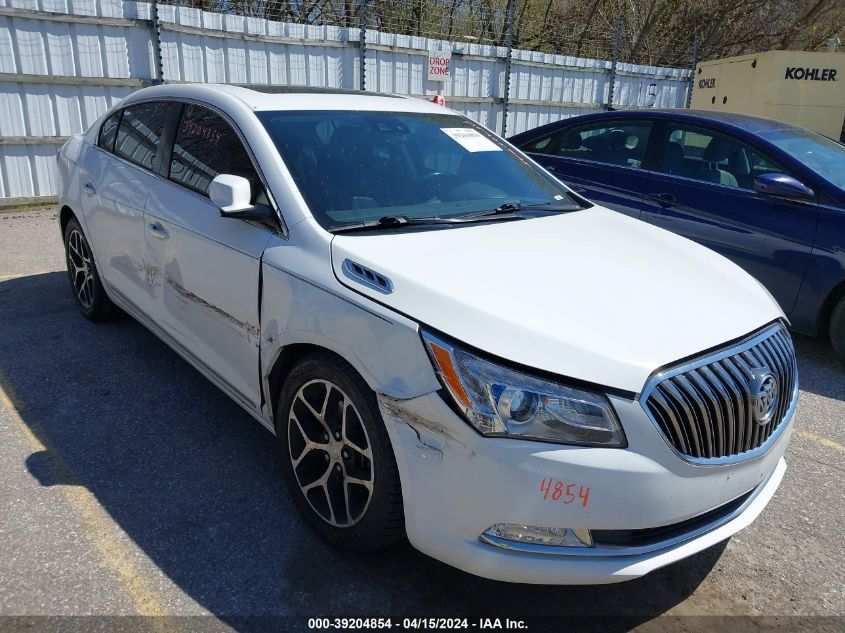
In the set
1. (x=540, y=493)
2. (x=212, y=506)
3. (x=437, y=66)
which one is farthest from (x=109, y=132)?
(x=437, y=66)

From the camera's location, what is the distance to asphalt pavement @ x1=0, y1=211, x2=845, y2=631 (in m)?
2.45

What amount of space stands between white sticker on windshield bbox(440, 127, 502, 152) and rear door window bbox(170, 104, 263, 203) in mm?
1124

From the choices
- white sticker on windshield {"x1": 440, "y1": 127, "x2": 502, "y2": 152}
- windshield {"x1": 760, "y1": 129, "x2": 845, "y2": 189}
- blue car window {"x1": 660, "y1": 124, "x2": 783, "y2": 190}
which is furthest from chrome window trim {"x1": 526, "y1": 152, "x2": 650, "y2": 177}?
white sticker on windshield {"x1": 440, "y1": 127, "x2": 502, "y2": 152}

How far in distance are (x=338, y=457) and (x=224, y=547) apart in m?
0.61

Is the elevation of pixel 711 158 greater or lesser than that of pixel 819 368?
greater

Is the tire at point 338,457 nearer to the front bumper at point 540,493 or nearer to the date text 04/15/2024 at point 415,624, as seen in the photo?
the front bumper at point 540,493

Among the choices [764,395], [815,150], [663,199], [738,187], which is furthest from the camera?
[663,199]

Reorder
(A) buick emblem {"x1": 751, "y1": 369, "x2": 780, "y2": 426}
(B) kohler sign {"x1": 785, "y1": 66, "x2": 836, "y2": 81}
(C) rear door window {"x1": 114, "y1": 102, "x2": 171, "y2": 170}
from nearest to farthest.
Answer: (A) buick emblem {"x1": 751, "y1": 369, "x2": 780, "y2": 426}
(C) rear door window {"x1": 114, "y1": 102, "x2": 171, "y2": 170}
(B) kohler sign {"x1": 785, "y1": 66, "x2": 836, "y2": 81}

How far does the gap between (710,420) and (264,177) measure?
77.3 inches

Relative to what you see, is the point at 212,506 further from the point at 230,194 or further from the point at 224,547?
the point at 230,194

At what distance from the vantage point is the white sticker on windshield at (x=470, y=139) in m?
3.75

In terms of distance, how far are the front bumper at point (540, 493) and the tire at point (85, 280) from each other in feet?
10.6

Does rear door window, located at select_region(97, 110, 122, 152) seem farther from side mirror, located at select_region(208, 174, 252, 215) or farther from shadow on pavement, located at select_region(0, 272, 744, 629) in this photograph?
side mirror, located at select_region(208, 174, 252, 215)

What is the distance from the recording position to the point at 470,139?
3824 mm
